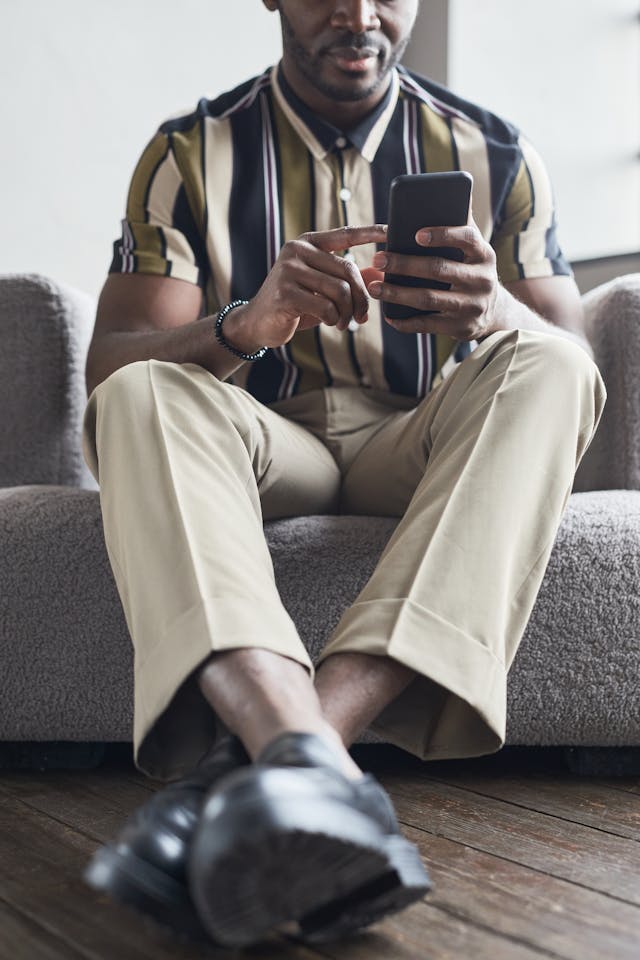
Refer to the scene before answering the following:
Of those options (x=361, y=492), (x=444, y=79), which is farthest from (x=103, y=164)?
(x=361, y=492)

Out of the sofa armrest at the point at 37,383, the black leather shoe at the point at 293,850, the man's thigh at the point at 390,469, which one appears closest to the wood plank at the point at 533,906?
the black leather shoe at the point at 293,850

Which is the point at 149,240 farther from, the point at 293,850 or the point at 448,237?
the point at 293,850

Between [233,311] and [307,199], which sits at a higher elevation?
[307,199]

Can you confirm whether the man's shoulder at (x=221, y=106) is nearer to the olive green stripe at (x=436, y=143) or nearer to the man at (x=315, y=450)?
the man at (x=315, y=450)

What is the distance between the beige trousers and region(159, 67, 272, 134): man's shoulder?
1.74 feet

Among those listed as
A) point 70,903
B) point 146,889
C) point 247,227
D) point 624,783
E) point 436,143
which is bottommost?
point 624,783

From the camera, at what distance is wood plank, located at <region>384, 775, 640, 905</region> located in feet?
2.38

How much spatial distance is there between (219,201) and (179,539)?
0.67 metres

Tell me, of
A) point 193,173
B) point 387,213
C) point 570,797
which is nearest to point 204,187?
point 193,173

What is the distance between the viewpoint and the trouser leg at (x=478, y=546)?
2.30ft

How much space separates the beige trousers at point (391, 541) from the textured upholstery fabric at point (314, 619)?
0.14 meters

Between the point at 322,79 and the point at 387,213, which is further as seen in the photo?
the point at 322,79

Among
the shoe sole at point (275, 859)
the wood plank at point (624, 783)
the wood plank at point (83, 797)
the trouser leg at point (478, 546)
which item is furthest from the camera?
Result: the wood plank at point (624, 783)

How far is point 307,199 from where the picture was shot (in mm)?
1258
